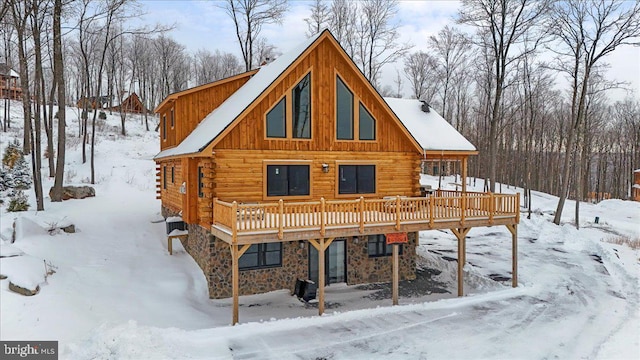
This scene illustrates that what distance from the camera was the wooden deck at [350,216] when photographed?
36.5 feet

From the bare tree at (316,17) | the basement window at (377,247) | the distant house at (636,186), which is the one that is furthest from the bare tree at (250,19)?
the distant house at (636,186)

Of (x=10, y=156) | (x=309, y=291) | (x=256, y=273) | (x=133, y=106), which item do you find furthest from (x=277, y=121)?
(x=133, y=106)

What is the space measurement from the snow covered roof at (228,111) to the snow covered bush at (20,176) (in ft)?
40.3

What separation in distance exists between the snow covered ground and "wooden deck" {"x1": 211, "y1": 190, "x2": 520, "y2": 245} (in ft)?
7.89

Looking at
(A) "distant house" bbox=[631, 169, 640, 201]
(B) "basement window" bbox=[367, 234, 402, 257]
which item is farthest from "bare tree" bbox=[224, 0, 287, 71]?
(A) "distant house" bbox=[631, 169, 640, 201]

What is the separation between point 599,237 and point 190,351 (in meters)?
23.0

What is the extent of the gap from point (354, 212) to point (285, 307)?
3.75 meters

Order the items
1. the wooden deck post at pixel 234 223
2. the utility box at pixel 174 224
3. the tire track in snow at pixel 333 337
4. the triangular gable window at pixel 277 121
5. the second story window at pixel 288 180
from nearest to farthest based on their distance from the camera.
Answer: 1. the tire track in snow at pixel 333 337
2. the wooden deck post at pixel 234 223
3. the triangular gable window at pixel 277 121
4. the second story window at pixel 288 180
5. the utility box at pixel 174 224

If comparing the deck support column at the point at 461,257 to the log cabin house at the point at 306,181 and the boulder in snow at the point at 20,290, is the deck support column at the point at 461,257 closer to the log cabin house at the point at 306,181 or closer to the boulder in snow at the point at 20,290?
the log cabin house at the point at 306,181

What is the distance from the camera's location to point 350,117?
14.7m

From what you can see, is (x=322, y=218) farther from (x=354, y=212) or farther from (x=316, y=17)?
(x=316, y=17)

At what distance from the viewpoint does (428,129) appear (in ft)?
58.2

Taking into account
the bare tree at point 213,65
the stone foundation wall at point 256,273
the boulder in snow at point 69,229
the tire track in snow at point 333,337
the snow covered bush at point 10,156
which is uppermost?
the bare tree at point 213,65

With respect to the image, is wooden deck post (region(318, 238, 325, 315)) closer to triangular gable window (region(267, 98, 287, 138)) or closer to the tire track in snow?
the tire track in snow
